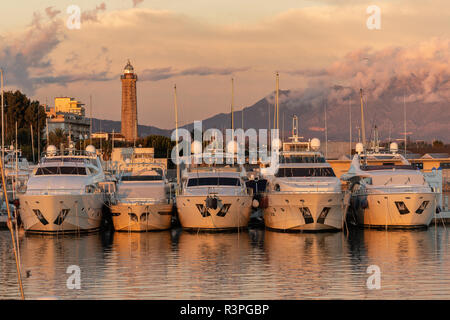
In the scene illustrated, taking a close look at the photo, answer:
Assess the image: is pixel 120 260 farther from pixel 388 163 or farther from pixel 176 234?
pixel 388 163

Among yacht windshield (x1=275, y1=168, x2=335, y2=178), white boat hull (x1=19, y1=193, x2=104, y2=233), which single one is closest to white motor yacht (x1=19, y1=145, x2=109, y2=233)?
white boat hull (x1=19, y1=193, x2=104, y2=233)

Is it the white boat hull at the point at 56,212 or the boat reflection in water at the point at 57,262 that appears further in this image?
the white boat hull at the point at 56,212

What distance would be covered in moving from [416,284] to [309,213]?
1464cm

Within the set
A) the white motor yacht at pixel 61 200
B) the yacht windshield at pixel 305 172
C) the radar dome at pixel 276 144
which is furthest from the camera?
the radar dome at pixel 276 144

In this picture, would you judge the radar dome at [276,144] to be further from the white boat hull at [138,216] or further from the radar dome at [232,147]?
the white boat hull at [138,216]

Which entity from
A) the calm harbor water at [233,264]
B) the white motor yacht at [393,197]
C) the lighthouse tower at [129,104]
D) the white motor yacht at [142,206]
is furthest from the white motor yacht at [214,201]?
the lighthouse tower at [129,104]

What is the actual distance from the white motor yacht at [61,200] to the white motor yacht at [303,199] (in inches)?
369

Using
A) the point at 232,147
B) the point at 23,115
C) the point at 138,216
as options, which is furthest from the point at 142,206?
the point at 23,115

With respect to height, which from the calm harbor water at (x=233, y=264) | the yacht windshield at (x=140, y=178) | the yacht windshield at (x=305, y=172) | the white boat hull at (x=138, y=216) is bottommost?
the calm harbor water at (x=233, y=264)

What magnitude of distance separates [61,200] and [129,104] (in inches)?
3718

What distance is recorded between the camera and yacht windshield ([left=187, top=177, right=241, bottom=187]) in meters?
38.7

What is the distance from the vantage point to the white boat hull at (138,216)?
38875 millimetres

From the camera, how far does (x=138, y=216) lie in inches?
1538

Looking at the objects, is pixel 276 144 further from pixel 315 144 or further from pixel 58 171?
pixel 58 171
